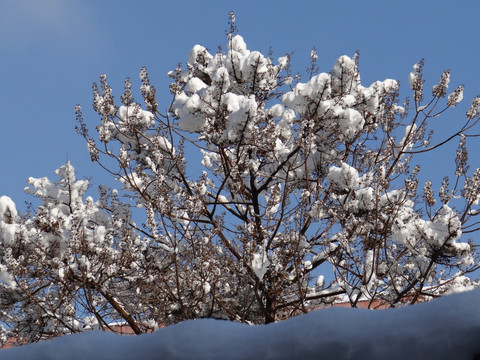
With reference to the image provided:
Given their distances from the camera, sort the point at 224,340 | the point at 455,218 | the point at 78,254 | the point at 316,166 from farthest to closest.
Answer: the point at 316,166 < the point at 78,254 < the point at 455,218 < the point at 224,340

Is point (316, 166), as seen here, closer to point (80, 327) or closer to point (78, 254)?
point (78, 254)

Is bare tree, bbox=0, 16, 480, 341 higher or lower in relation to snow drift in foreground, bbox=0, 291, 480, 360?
higher

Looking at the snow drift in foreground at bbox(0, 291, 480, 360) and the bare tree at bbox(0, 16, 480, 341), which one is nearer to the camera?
the snow drift in foreground at bbox(0, 291, 480, 360)

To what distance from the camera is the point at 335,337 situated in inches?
74.0

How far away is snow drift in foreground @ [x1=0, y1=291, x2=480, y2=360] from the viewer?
1790 millimetres

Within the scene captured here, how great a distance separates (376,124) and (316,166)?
4.71 feet

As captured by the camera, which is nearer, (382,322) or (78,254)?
(382,322)

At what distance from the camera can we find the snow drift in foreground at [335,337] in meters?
1.79

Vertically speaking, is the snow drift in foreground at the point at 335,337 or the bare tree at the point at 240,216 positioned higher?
the bare tree at the point at 240,216

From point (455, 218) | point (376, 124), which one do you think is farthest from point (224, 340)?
point (376, 124)

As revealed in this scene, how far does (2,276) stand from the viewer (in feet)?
24.5

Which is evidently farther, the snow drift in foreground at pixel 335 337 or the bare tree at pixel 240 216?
the bare tree at pixel 240 216

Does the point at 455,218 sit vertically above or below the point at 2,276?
below

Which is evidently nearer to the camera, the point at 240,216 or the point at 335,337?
the point at 335,337
